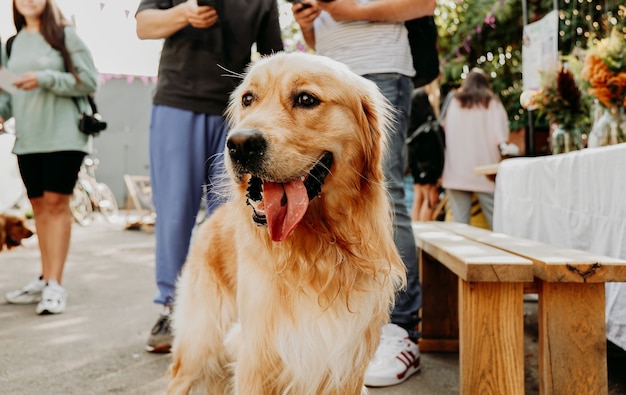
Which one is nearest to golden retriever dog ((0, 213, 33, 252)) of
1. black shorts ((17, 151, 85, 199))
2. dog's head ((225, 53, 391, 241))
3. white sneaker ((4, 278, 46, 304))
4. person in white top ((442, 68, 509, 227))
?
white sneaker ((4, 278, 46, 304))

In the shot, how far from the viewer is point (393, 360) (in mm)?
2525

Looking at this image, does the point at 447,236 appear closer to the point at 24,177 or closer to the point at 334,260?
the point at 334,260

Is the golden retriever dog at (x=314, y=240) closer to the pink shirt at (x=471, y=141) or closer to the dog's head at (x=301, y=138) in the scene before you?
the dog's head at (x=301, y=138)

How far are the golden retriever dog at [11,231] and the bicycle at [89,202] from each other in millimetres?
6318

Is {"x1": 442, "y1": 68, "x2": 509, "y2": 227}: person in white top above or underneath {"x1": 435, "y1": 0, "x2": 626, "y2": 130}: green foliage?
underneath

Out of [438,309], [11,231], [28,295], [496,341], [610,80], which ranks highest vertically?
[610,80]

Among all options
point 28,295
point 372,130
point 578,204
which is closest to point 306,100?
point 372,130

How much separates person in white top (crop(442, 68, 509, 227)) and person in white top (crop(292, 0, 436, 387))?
9.77ft

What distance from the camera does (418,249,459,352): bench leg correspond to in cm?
314

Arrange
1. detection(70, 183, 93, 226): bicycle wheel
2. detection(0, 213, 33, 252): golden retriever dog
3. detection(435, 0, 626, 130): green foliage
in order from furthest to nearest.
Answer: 1. detection(70, 183, 93, 226): bicycle wheel
2. detection(435, 0, 626, 130): green foliage
3. detection(0, 213, 33, 252): golden retriever dog

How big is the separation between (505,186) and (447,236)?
5.37ft

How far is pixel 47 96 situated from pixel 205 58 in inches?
72.2

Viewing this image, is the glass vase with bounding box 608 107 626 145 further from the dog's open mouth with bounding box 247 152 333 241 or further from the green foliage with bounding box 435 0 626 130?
the green foliage with bounding box 435 0 626 130

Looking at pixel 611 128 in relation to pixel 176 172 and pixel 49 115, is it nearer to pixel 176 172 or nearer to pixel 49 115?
pixel 176 172
